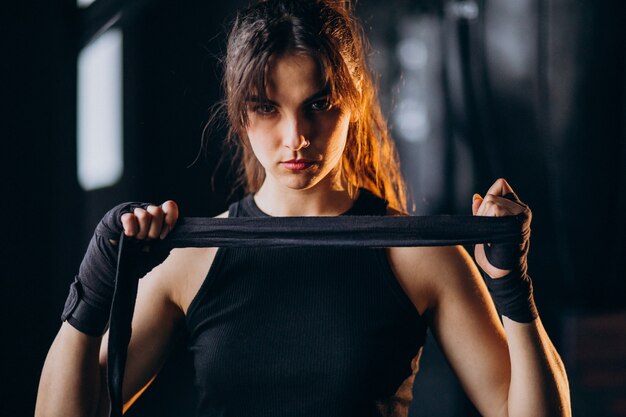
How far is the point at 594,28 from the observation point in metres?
1.22

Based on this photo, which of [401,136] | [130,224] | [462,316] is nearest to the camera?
[130,224]

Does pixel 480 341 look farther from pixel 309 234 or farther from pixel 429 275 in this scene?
pixel 309 234

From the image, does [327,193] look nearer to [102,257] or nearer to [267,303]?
[267,303]

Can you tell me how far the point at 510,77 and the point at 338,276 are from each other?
642 mm

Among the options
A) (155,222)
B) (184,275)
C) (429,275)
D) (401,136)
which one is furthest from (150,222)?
(401,136)

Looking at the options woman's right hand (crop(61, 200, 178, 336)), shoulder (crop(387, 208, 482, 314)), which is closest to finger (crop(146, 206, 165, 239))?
woman's right hand (crop(61, 200, 178, 336))

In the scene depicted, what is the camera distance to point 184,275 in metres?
0.82

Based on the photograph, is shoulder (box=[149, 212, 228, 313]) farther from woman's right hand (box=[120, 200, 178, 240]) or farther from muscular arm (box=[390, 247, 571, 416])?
muscular arm (box=[390, 247, 571, 416])

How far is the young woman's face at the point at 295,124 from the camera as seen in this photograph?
714mm

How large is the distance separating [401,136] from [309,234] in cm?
59

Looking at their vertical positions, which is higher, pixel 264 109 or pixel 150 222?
pixel 264 109

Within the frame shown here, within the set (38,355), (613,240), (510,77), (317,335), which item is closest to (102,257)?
(317,335)

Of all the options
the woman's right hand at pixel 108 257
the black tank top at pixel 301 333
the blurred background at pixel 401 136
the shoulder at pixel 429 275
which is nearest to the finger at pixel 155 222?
the woman's right hand at pixel 108 257

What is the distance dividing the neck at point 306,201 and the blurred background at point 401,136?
29 centimetres
